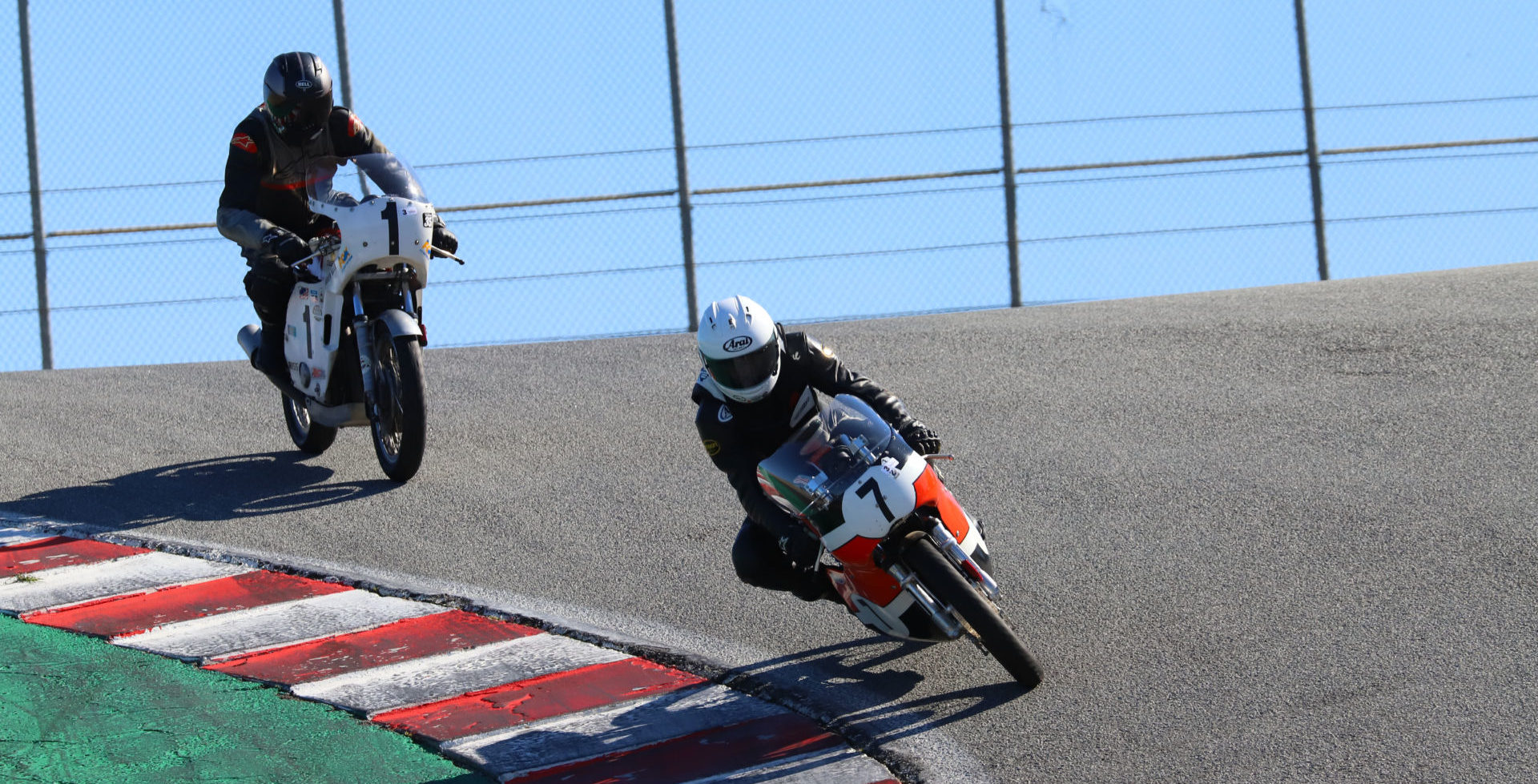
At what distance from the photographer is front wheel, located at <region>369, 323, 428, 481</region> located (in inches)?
291

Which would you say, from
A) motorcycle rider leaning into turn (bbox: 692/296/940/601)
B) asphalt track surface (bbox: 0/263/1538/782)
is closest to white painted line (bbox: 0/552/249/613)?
asphalt track surface (bbox: 0/263/1538/782)

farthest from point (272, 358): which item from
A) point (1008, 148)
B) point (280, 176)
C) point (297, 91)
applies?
point (1008, 148)

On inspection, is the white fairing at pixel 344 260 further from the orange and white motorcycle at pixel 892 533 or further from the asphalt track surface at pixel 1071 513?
the orange and white motorcycle at pixel 892 533

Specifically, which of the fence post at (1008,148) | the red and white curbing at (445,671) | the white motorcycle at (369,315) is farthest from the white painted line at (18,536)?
the fence post at (1008,148)

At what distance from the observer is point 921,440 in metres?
5.21

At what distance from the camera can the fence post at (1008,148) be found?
13148mm

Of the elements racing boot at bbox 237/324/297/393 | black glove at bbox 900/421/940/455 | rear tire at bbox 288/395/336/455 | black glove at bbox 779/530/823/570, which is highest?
racing boot at bbox 237/324/297/393

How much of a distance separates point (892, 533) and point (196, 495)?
14.8 ft

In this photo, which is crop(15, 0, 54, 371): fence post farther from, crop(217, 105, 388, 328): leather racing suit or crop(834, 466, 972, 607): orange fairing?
crop(834, 466, 972, 607): orange fairing

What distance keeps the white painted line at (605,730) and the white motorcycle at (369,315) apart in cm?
307

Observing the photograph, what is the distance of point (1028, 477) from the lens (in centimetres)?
731

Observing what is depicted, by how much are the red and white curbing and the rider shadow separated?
0.67 metres

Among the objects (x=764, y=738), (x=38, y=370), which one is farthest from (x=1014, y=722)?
(x=38, y=370)

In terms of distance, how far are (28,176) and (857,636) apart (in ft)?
32.7
